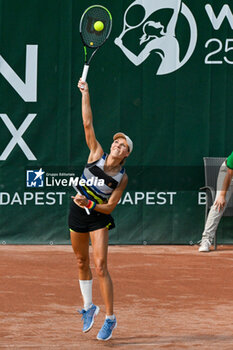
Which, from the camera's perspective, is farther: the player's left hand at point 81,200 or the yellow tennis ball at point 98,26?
the yellow tennis ball at point 98,26

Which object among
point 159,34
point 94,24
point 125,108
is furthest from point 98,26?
point 159,34

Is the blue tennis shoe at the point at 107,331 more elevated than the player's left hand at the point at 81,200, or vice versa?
the player's left hand at the point at 81,200

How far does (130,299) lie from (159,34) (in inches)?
209

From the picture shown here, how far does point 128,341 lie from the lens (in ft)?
18.4

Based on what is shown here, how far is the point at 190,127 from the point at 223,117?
53cm

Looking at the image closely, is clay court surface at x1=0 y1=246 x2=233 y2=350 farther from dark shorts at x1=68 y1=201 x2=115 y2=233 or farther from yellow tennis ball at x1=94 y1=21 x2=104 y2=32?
yellow tennis ball at x1=94 y1=21 x2=104 y2=32

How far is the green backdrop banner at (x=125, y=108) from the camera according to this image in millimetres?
11281

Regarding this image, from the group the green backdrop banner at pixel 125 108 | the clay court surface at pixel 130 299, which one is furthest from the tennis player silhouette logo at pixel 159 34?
the clay court surface at pixel 130 299

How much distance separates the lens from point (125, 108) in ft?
37.5

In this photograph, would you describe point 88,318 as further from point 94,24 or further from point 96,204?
point 94,24

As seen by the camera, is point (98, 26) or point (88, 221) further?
point (98, 26)

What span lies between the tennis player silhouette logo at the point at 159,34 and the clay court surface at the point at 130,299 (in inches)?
112

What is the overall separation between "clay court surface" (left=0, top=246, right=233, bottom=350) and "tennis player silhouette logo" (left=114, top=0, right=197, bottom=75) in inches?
112

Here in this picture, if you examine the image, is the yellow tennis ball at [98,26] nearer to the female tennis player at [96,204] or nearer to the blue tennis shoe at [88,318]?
the female tennis player at [96,204]
